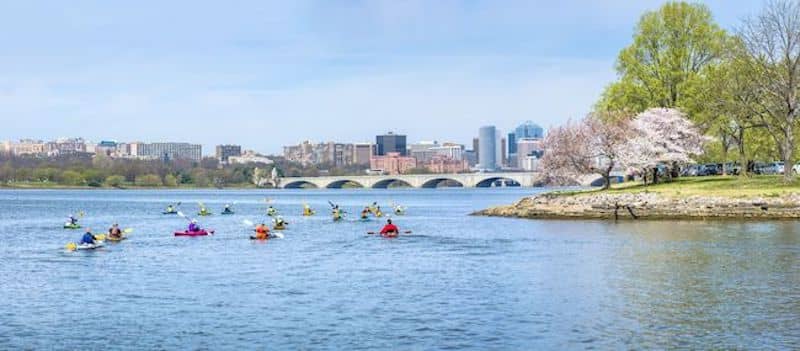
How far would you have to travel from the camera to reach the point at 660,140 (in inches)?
3248

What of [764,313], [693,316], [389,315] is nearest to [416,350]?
[389,315]

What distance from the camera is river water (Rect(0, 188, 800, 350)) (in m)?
25.8

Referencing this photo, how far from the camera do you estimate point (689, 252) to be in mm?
46656

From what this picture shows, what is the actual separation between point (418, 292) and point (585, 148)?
53008mm

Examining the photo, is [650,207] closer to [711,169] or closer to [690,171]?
[711,169]

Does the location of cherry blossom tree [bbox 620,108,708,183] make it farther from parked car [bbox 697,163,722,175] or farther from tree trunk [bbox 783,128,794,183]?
parked car [bbox 697,163,722,175]

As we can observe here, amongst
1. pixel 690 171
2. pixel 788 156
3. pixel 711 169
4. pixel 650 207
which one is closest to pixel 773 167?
pixel 711 169

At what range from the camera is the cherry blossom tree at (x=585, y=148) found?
84.4m

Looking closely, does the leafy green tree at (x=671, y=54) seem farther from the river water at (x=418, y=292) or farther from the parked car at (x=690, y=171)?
the river water at (x=418, y=292)

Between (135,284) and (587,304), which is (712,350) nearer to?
(587,304)

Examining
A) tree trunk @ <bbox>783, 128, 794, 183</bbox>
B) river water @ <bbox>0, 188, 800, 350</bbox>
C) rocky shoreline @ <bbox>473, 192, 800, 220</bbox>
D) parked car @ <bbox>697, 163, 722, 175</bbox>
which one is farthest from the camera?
parked car @ <bbox>697, 163, 722, 175</bbox>

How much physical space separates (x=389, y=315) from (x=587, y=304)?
6723mm

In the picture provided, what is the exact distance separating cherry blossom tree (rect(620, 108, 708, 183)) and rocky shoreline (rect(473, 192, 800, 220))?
9374 millimetres

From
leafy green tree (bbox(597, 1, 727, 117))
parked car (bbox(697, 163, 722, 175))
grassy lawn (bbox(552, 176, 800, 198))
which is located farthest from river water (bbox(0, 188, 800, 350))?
parked car (bbox(697, 163, 722, 175))
